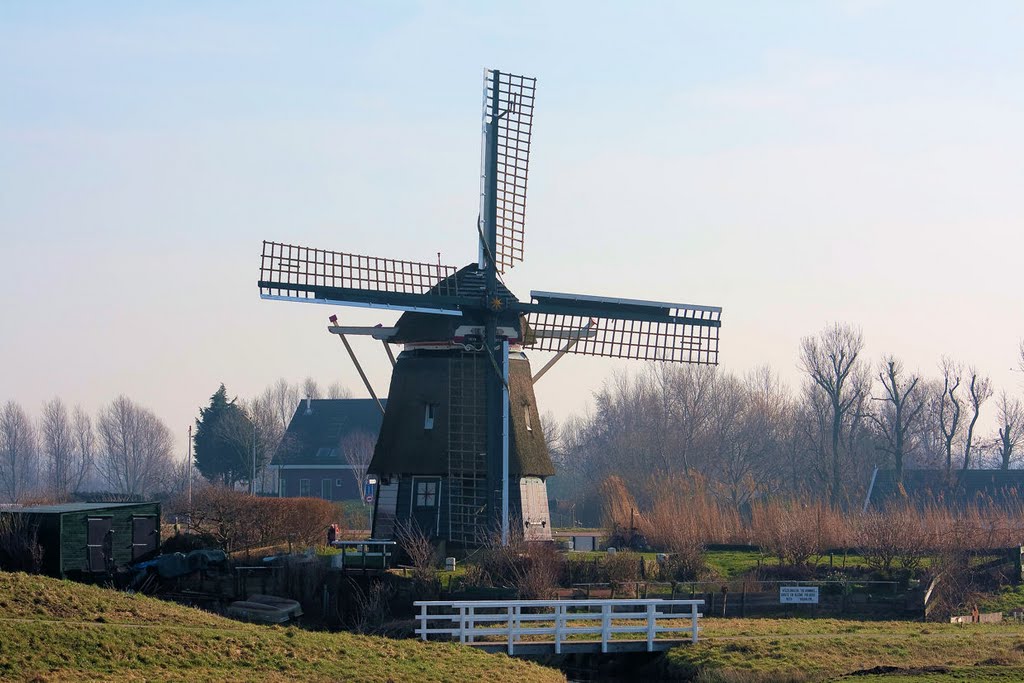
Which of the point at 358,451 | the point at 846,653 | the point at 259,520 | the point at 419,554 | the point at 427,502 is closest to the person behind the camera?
the point at 846,653

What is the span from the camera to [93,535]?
34.3 meters

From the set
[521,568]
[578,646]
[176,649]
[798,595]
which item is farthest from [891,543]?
[176,649]

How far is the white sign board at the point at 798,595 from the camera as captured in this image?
3369 cm

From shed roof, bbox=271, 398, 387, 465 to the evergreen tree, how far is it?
654 centimetres

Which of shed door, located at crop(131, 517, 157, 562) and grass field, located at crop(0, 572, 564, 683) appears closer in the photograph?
grass field, located at crop(0, 572, 564, 683)

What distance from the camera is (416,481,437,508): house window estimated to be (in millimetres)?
36250

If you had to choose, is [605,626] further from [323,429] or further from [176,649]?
[323,429]

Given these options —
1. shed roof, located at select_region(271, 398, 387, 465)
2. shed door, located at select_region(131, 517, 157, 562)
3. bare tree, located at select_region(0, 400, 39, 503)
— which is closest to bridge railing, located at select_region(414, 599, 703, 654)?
shed door, located at select_region(131, 517, 157, 562)

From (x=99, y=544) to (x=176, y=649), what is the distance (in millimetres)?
11063

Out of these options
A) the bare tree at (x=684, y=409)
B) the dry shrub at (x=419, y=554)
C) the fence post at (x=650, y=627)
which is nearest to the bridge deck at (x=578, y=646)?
the fence post at (x=650, y=627)

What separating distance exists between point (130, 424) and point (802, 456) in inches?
2562

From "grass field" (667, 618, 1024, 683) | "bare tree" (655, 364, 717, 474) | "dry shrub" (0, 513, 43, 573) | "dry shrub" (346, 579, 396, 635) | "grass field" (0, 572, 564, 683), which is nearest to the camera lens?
"grass field" (0, 572, 564, 683)

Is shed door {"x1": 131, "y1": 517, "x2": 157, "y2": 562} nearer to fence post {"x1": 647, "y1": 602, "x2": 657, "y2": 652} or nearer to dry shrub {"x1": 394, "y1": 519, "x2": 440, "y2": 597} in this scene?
dry shrub {"x1": 394, "y1": 519, "x2": 440, "y2": 597}

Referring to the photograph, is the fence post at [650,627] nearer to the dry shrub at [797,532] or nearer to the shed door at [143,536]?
the dry shrub at [797,532]
